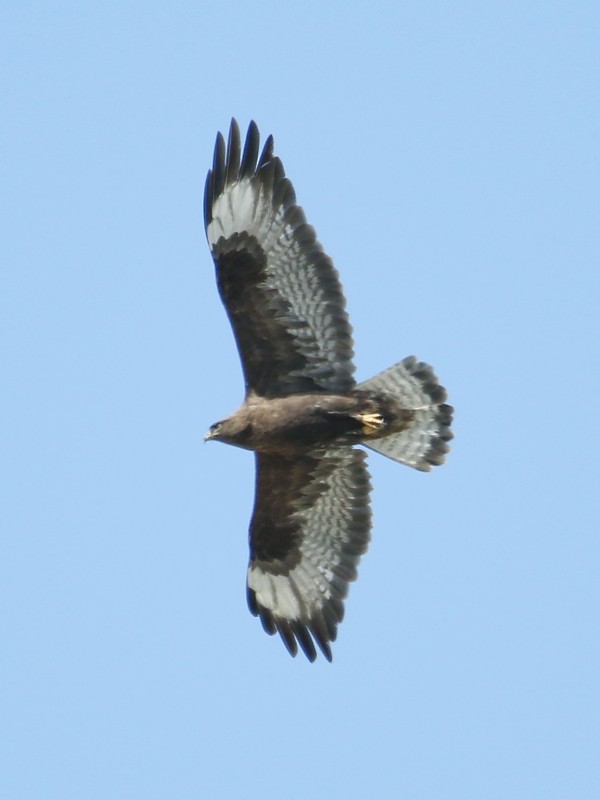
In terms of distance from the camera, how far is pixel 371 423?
13.0 m

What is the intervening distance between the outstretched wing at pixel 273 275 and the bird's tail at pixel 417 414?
1.47 ft

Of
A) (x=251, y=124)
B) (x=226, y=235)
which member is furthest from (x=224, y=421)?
(x=251, y=124)

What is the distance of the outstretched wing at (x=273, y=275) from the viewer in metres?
12.8

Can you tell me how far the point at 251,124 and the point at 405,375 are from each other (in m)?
2.18

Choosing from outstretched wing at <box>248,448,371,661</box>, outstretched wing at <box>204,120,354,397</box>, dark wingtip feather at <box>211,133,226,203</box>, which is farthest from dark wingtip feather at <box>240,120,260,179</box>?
outstretched wing at <box>248,448,371,661</box>

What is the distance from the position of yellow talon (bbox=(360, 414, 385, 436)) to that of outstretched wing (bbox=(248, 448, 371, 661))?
0.40 m

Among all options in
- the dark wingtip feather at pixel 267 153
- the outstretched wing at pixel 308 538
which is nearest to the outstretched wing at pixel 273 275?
the dark wingtip feather at pixel 267 153

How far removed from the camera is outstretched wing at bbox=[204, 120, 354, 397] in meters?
12.8

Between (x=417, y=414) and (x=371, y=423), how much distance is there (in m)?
0.58

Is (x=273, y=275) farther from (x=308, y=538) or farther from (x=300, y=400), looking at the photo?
(x=308, y=538)

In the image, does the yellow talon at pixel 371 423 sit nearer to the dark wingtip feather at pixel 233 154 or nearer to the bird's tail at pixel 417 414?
the bird's tail at pixel 417 414

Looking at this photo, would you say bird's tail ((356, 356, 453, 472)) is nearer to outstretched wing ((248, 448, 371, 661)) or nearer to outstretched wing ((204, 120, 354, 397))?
outstretched wing ((248, 448, 371, 661))

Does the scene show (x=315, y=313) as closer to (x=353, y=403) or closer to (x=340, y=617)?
(x=353, y=403)

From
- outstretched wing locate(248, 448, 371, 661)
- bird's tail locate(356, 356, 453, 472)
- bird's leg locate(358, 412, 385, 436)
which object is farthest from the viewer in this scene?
outstretched wing locate(248, 448, 371, 661)
